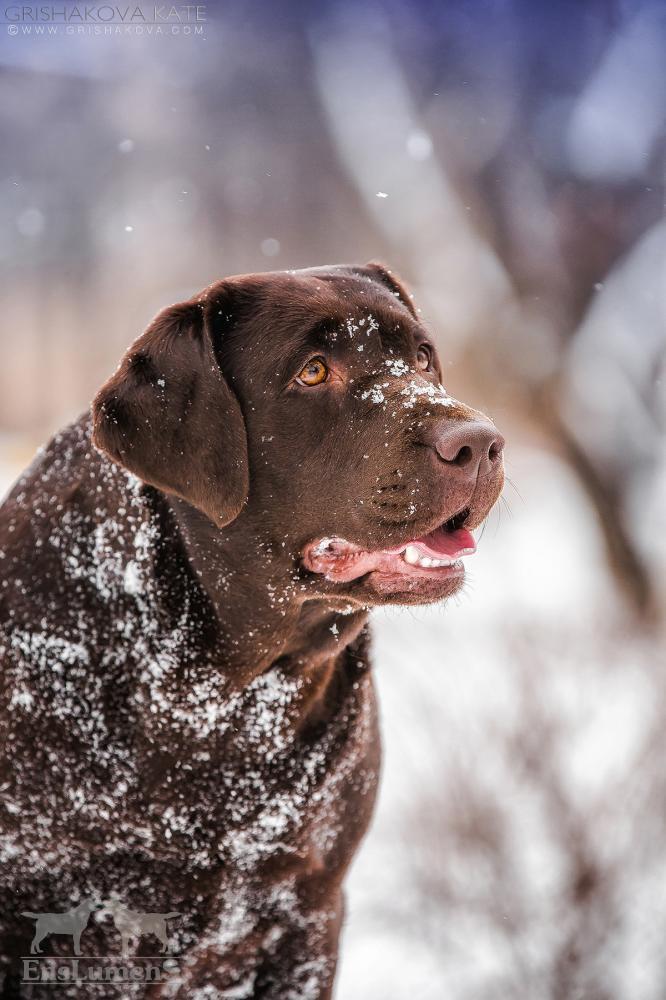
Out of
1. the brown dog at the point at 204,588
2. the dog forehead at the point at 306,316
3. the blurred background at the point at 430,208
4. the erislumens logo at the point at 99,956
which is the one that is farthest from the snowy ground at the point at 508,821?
the dog forehead at the point at 306,316

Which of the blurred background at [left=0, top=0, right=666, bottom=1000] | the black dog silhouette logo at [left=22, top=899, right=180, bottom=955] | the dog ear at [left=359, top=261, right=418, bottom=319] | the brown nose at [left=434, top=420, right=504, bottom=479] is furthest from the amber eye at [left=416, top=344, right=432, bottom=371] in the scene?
the blurred background at [left=0, top=0, right=666, bottom=1000]

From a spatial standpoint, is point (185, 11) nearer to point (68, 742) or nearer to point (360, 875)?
point (360, 875)

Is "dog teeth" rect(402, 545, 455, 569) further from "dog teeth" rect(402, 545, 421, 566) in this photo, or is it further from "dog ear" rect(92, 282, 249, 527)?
"dog ear" rect(92, 282, 249, 527)

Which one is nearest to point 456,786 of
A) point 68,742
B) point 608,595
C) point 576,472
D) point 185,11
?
point 608,595

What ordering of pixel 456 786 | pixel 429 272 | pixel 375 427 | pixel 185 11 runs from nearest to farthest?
pixel 375 427, pixel 456 786, pixel 185 11, pixel 429 272

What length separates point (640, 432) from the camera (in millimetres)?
11422

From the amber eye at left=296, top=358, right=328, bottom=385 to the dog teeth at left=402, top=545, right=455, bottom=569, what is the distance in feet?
1.43

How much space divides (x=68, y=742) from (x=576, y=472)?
32.2 feet

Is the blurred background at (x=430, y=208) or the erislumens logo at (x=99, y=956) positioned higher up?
the blurred background at (x=430, y=208)

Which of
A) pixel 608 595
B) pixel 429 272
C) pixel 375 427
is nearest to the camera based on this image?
pixel 375 427

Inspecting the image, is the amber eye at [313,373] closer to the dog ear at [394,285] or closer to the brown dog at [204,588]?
the brown dog at [204,588]

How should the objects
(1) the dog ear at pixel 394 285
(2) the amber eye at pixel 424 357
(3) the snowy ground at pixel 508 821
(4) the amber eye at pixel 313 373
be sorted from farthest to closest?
(3) the snowy ground at pixel 508 821 → (1) the dog ear at pixel 394 285 → (2) the amber eye at pixel 424 357 → (4) the amber eye at pixel 313 373

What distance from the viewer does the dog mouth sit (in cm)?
233

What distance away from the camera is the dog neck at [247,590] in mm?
2406
